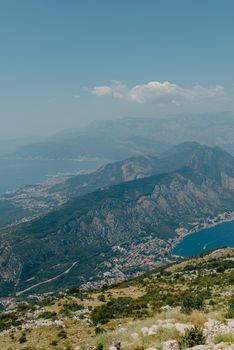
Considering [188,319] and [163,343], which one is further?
[188,319]

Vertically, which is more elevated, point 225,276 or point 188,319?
point 188,319

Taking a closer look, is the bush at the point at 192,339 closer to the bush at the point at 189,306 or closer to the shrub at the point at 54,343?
the bush at the point at 189,306

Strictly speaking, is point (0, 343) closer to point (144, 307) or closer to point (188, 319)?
point (144, 307)

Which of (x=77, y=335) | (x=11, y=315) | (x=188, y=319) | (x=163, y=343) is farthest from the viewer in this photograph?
(x=11, y=315)

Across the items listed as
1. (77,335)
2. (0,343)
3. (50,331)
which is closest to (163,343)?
(77,335)

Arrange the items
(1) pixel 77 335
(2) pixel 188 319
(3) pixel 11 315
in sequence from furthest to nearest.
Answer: (3) pixel 11 315, (1) pixel 77 335, (2) pixel 188 319

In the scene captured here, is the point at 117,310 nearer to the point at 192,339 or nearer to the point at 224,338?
the point at 192,339

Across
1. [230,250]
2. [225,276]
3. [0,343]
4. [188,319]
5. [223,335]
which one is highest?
[223,335]

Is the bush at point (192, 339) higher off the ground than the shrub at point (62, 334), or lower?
higher

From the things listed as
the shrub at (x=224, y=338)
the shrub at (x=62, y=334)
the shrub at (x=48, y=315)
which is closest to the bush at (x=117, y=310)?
the shrub at (x=62, y=334)

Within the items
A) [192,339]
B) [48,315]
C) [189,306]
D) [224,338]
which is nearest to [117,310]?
[48,315]
